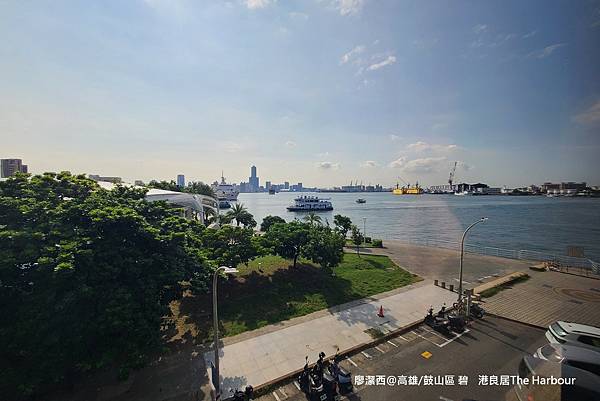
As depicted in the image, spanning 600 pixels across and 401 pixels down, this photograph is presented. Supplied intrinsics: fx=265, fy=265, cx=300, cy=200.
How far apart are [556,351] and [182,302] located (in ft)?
75.1

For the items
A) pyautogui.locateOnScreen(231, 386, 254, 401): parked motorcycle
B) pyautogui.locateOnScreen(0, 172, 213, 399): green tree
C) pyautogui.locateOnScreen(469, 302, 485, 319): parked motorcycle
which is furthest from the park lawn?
pyautogui.locateOnScreen(469, 302, 485, 319): parked motorcycle

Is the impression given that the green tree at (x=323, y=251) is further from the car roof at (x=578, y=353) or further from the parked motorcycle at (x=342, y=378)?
the car roof at (x=578, y=353)

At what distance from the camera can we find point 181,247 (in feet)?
54.2

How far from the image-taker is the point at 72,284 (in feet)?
38.3

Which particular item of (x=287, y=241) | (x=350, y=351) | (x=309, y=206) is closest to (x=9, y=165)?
(x=287, y=241)

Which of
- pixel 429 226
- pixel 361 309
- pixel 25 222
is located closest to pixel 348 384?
pixel 361 309

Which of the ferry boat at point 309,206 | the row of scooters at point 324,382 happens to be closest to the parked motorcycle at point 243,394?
the row of scooters at point 324,382

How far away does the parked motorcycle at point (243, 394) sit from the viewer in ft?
37.0

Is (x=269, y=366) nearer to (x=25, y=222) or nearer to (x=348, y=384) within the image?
(x=348, y=384)

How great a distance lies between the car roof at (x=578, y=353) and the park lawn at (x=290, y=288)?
12720mm

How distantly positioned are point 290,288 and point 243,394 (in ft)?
42.1

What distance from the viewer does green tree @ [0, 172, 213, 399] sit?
10.6m

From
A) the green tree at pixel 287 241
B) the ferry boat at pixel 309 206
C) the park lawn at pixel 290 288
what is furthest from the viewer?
the ferry boat at pixel 309 206

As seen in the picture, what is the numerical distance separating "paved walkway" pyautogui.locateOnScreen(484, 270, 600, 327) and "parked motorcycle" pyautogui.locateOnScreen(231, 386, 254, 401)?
18.8 m
